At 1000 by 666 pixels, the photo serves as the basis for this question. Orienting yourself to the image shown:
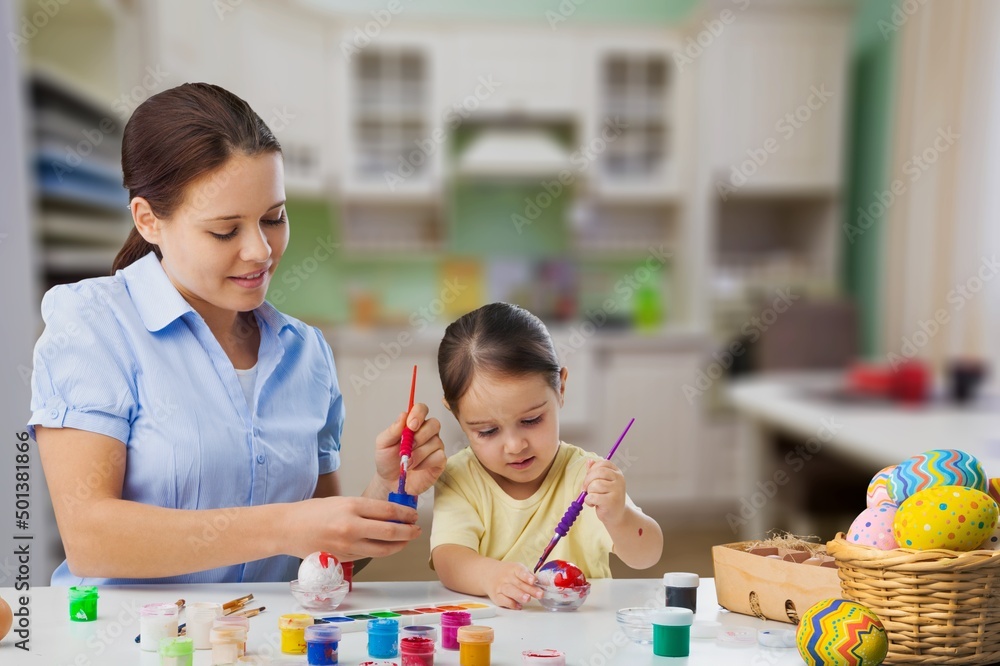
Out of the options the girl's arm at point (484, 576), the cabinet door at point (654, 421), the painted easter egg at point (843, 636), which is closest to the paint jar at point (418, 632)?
the girl's arm at point (484, 576)

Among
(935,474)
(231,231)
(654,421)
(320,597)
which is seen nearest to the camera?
(935,474)

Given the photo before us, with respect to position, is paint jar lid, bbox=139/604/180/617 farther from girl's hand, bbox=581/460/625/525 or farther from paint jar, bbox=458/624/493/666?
girl's hand, bbox=581/460/625/525

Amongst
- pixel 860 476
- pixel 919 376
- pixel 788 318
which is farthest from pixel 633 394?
pixel 919 376

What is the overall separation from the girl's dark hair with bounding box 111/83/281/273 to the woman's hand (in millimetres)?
421

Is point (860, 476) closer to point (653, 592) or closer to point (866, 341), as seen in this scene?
point (866, 341)

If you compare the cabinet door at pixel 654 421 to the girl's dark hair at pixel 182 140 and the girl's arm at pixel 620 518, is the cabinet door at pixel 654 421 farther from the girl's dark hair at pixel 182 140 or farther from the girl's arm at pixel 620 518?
the girl's dark hair at pixel 182 140

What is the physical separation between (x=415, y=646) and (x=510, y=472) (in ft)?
1.30

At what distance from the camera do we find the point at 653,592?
121 cm

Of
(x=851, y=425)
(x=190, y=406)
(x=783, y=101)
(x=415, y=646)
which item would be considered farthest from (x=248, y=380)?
(x=783, y=101)

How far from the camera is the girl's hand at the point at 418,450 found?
3.95 ft

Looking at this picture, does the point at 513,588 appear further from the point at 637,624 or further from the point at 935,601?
the point at 935,601

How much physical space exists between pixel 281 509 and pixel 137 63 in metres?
2.71

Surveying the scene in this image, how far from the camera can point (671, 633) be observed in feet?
3.17

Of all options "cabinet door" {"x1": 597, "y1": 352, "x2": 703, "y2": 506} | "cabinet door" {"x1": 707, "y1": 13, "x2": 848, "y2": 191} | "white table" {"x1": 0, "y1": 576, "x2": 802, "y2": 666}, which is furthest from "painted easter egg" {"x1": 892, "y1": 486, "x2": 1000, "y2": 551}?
"cabinet door" {"x1": 707, "y1": 13, "x2": 848, "y2": 191}
